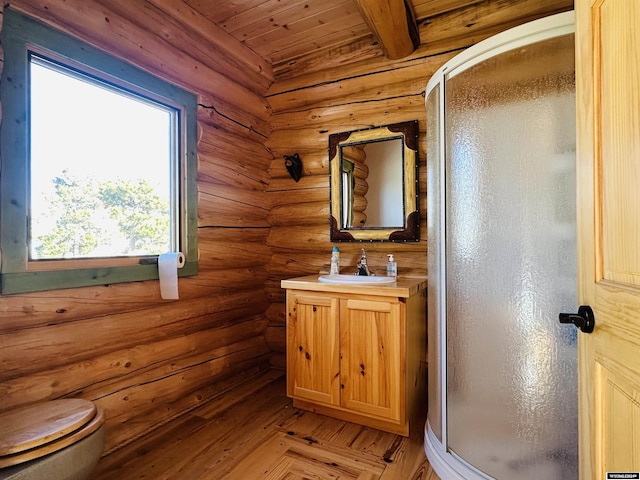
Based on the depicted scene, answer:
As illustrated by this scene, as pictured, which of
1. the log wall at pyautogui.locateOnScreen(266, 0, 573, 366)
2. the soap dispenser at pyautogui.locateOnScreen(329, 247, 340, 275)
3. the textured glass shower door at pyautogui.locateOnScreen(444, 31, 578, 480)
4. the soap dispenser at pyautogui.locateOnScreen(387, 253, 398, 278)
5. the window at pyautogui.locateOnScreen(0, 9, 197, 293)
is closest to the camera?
the textured glass shower door at pyautogui.locateOnScreen(444, 31, 578, 480)

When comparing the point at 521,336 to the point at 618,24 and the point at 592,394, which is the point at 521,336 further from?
the point at 618,24

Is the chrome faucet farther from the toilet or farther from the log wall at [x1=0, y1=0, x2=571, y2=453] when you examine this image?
the toilet

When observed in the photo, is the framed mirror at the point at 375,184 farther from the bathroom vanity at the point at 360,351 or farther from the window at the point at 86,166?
the window at the point at 86,166

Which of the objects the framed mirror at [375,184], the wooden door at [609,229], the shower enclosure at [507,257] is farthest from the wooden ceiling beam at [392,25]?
the wooden door at [609,229]

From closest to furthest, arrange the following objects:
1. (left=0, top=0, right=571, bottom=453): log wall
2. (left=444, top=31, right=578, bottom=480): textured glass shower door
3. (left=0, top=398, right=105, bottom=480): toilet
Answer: (left=0, top=398, right=105, bottom=480): toilet → (left=444, top=31, right=578, bottom=480): textured glass shower door → (left=0, top=0, right=571, bottom=453): log wall

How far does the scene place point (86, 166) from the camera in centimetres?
180

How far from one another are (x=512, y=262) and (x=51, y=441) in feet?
5.92

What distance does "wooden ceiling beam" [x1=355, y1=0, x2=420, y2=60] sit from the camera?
6.24 feet

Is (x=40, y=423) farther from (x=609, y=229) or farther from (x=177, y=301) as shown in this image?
(x=609, y=229)

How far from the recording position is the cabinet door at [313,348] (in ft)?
6.93

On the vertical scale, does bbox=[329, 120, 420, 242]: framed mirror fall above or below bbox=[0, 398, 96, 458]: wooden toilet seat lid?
above

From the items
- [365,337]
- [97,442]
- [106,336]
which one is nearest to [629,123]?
[365,337]

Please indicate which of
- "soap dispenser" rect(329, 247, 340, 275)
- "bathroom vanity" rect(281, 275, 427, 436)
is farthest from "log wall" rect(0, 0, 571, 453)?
"bathroom vanity" rect(281, 275, 427, 436)

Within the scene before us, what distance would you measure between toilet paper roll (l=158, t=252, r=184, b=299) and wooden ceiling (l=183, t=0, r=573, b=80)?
1619mm
